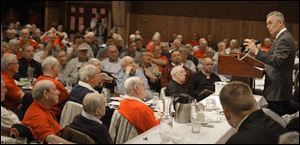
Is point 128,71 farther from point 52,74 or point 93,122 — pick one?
point 93,122

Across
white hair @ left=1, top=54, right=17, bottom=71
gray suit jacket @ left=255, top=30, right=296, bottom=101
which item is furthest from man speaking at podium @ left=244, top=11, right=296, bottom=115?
white hair @ left=1, top=54, right=17, bottom=71

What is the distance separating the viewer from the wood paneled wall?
15.0 m

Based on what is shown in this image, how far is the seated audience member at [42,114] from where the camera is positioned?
152 inches

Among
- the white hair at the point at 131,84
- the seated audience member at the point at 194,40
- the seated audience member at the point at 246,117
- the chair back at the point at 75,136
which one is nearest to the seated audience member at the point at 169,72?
the white hair at the point at 131,84

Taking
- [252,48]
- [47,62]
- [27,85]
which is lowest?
[27,85]

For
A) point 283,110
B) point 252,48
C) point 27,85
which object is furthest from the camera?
point 27,85

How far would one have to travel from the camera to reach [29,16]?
18906 millimetres

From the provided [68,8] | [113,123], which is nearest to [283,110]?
[113,123]

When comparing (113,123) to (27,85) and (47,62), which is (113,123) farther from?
(27,85)

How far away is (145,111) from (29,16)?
1571 centimetres

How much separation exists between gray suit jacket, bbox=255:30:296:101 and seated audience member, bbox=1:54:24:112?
9.56ft

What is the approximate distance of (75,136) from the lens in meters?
3.31

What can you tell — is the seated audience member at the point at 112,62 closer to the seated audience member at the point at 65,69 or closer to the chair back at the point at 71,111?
the seated audience member at the point at 65,69

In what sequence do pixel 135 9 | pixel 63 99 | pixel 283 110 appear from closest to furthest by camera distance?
pixel 283 110
pixel 63 99
pixel 135 9
